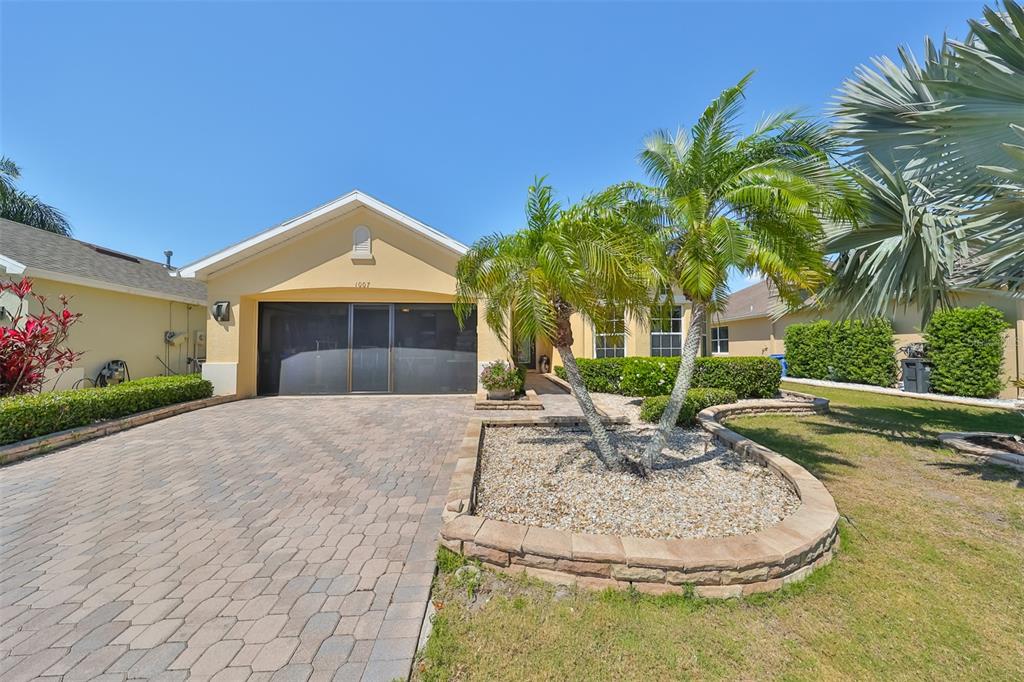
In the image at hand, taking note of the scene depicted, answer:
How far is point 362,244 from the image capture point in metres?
10.8

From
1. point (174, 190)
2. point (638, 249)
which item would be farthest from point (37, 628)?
point (174, 190)

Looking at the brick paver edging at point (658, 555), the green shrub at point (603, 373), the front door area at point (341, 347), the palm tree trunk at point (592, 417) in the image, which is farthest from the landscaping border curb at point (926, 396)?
the front door area at point (341, 347)

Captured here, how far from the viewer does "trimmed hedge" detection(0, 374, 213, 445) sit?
237 inches

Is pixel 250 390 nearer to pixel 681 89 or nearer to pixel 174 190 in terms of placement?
pixel 174 190

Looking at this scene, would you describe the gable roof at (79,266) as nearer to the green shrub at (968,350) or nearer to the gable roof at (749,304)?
the gable roof at (749,304)

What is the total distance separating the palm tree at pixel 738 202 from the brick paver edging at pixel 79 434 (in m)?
9.78

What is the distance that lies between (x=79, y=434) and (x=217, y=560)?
634 cm

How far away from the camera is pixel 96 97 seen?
9023mm

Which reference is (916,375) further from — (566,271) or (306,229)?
(306,229)

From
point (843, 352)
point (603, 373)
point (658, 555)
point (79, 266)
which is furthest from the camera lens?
point (843, 352)

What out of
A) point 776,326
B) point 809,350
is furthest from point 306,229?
point 776,326

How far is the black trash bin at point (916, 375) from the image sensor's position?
12.9 meters

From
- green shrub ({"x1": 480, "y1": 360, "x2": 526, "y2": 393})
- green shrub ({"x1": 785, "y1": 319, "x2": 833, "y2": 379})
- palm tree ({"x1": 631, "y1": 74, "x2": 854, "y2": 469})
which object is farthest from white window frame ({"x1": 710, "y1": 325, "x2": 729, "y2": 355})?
palm tree ({"x1": 631, "y1": 74, "x2": 854, "y2": 469})

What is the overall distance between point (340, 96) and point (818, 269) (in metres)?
11.6
